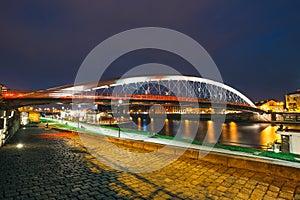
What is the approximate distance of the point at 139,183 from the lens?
15.3ft

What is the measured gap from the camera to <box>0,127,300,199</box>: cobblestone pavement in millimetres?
4004

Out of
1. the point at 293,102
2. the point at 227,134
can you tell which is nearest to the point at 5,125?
the point at 227,134

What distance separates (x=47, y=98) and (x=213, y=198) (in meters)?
41.1

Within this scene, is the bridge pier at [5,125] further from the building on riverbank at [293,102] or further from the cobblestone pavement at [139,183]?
the building on riverbank at [293,102]

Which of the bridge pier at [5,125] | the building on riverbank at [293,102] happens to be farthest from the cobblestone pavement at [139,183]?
the building on riverbank at [293,102]

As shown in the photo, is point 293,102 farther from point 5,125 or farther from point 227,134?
point 5,125

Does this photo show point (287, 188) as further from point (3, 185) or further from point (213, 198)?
point (3, 185)

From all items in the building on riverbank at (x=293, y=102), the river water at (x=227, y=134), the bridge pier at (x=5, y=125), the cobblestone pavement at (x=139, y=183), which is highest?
the building on riverbank at (x=293, y=102)

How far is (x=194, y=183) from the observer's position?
4.66 metres

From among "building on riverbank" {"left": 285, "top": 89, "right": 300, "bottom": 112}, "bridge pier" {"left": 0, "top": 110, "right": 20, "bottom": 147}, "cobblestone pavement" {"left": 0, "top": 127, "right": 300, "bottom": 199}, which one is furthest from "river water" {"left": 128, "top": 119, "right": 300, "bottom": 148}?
"building on riverbank" {"left": 285, "top": 89, "right": 300, "bottom": 112}

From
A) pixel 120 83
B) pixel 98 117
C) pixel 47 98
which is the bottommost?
pixel 98 117

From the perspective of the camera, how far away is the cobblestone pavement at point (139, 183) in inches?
158

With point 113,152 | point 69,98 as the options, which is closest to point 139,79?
point 69,98

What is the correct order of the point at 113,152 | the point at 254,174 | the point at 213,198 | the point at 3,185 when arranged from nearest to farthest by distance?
the point at 213,198 → the point at 3,185 → the point at 254,174 → the point at 113,152
